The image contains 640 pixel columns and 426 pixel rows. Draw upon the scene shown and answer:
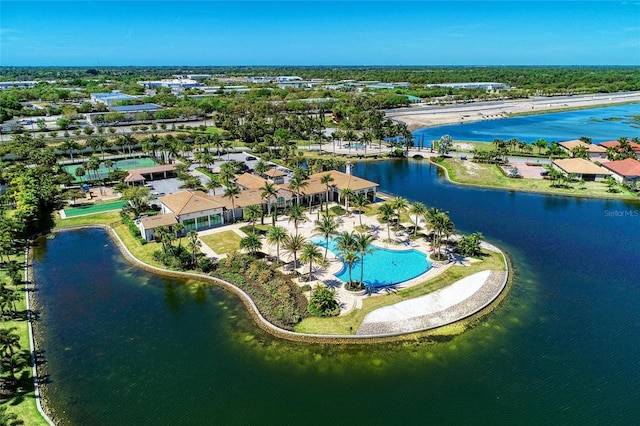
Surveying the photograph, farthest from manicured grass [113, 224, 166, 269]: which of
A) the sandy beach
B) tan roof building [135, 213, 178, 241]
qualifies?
the sandy beach

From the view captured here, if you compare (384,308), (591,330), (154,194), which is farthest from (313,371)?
(154,194)

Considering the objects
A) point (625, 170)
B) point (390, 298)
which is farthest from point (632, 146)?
point (390, 298)

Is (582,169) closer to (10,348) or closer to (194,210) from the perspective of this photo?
(194,210)

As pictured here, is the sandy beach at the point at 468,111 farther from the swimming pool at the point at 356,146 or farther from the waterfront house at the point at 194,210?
the waterfront house at the point at 194,210

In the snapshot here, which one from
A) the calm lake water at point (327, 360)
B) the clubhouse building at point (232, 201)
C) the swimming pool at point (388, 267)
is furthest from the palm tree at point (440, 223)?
the clubhouse building at point (232, 201)

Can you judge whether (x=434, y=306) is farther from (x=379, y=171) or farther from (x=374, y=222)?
(x=379, y=171)

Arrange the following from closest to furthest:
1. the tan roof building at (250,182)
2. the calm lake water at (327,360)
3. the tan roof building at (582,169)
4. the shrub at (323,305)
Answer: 1. the calm lake water at (327,360)
2. the shrub at (323,305)
3. the tan roof building at (250,182)
4. the tan roof building at (582,169)

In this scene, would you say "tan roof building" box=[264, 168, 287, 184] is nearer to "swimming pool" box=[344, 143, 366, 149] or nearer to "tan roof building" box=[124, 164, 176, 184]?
"tan roof building" box=[124, 164, 176, 184]
